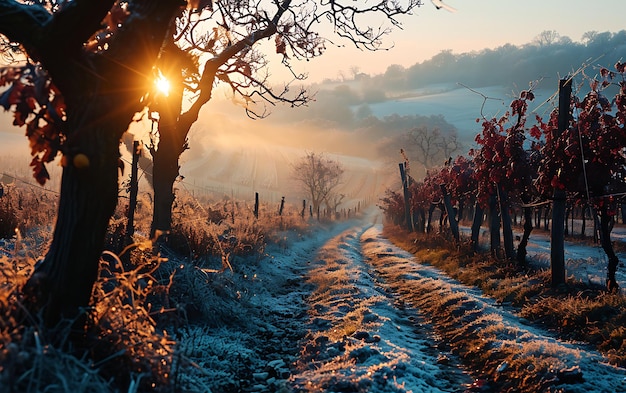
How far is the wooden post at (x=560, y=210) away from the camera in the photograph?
898 centimetres

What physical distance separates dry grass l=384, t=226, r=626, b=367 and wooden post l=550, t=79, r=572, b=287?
1.56 ft

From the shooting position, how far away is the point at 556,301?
7.47m

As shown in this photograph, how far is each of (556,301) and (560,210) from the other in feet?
7.86

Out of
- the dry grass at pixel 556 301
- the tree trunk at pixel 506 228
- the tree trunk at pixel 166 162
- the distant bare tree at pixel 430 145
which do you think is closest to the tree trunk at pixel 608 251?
the dry grass at pixel 556 301

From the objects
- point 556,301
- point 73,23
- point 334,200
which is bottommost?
point 556,301

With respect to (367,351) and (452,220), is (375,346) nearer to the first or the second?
(367,351)

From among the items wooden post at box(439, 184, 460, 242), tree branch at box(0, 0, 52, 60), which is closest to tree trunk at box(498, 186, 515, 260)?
wooden post at box(439, 184, 460, 242)

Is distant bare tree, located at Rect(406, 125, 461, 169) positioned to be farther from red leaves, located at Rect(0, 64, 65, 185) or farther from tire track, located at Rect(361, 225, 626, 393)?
red leaves, located at Rect(0, 64, 65, 185)

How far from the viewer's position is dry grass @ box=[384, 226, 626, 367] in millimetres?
6093

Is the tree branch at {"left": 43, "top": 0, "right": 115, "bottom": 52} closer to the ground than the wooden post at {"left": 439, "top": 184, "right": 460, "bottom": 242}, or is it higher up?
higher up

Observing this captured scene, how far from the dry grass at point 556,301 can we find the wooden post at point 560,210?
48 cm

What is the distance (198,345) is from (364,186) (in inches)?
5221

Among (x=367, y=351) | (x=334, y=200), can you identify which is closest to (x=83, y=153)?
(x=367, y=351)

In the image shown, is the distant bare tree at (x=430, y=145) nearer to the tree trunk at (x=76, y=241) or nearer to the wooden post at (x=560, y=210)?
the wooden post at (x=560, y=210)
